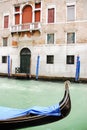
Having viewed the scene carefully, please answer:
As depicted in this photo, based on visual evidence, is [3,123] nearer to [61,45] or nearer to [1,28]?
[61,45]

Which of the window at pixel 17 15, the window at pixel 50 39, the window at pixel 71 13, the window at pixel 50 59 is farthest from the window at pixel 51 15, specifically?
the window at pixel 17 15

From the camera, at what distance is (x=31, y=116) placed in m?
3.65

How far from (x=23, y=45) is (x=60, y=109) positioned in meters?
9.64

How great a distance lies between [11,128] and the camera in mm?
3582

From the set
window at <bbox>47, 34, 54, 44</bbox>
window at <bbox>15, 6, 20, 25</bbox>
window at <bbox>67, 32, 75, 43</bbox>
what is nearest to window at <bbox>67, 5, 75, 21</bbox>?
window at <bbox>67, 32, 75, 43</bbox>

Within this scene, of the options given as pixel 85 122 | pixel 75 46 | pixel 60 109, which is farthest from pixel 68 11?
pixel 60 109

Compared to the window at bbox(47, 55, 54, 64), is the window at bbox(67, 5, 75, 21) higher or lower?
higher

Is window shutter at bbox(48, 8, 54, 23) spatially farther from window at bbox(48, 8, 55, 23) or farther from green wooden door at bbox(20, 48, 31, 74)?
green wooden door at bbox(20, 48, 31, 74)

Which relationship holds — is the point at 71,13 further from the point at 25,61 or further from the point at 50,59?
the point at 25,61

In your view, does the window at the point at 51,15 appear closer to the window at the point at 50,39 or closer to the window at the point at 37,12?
the window at the point at 37,12

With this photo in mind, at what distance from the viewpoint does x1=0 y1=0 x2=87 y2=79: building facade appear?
→ 38.7 feet

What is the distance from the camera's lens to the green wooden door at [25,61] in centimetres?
1312

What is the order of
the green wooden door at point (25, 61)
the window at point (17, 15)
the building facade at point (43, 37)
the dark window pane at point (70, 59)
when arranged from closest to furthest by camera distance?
the building facade at point (43, 37), the dark window pane at point (70, 59), the green wooden door at point (25, 61), the window at point (17, 15)

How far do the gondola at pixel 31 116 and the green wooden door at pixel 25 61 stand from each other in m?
9.12
